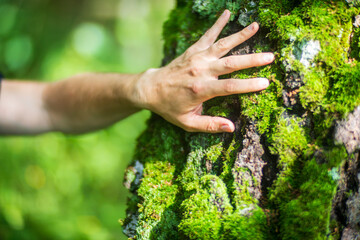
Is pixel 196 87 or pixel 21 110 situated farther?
pixel 21 110

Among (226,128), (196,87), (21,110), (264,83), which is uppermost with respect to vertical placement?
(21,110)

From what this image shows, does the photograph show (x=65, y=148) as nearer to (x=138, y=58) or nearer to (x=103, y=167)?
(x=103, y=167)

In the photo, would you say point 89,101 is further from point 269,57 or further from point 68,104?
point 269,57

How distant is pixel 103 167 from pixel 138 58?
10.0ft

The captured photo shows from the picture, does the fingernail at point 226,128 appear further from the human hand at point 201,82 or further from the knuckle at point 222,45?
the knuckle at point 222,45

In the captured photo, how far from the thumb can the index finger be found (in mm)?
370

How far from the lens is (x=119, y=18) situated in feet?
25.5

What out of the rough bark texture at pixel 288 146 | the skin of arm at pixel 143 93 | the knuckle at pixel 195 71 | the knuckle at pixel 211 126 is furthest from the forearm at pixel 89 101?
the rough bark texture at pixel 288 146

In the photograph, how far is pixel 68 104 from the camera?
2.48 m

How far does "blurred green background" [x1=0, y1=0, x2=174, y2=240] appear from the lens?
15.5 ft

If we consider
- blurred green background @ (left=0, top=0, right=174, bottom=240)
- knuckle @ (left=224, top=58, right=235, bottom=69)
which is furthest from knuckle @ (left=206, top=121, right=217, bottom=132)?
blurred green background @ (left=0, top=0, right=174, bottom=240)

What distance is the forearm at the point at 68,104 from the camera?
2.16 metres

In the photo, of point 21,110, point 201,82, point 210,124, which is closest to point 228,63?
point 201,82

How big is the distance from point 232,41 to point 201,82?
29 centimetres
